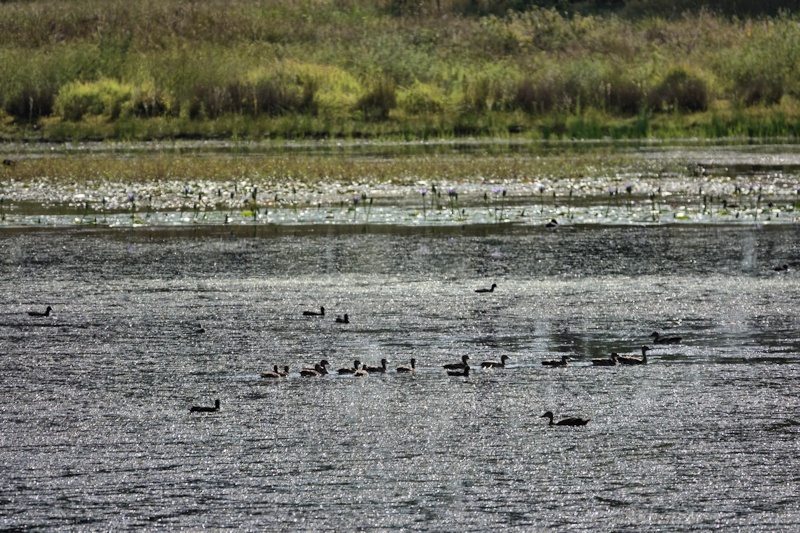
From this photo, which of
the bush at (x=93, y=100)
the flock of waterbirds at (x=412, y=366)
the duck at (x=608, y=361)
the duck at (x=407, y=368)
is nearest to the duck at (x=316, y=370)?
the flock of waterbirds at (x=412, y=366)

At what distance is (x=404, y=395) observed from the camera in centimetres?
1120

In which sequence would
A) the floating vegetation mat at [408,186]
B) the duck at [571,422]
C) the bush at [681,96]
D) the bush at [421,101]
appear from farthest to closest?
the bush at [421,101]
the bush at [681,96]
the floating vegetation mat at [408,186]
the duck at [571,422]

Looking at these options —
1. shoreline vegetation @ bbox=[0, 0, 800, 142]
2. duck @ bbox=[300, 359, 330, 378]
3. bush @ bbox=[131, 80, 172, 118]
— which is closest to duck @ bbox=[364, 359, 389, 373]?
duck @ bbox=[300, 359, 330, 378]

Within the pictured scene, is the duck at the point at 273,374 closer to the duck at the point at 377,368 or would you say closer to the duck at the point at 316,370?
the duck at the point at 316,370

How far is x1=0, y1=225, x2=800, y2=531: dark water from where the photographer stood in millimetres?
8742

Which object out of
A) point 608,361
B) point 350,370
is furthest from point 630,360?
point 350,370

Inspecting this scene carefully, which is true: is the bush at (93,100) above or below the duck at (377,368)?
below

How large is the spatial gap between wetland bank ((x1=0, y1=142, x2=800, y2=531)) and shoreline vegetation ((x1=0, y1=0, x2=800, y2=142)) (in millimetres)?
12939

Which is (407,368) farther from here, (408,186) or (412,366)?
(408,186)

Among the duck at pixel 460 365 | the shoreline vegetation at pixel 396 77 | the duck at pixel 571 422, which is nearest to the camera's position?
the duck at pixel 571 422

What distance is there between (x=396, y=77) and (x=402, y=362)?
96.9 feet

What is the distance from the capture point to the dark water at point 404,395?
28.7 feet

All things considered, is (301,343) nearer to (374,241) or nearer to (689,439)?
(689,439)

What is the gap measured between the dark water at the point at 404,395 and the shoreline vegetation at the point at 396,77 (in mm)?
19747
